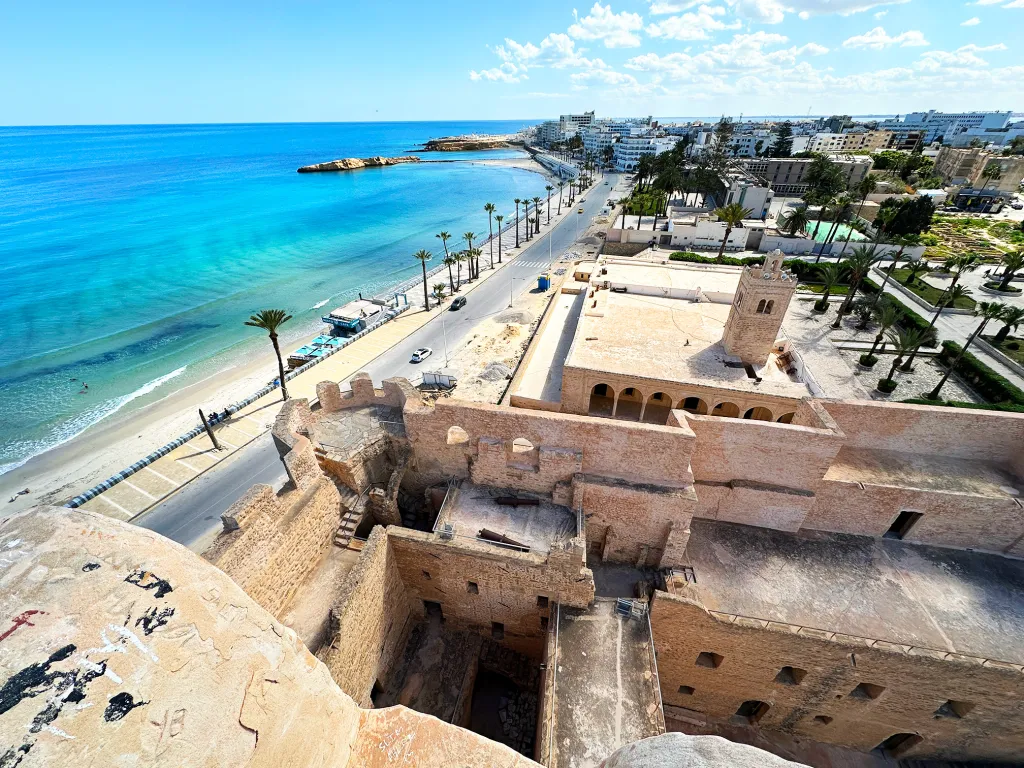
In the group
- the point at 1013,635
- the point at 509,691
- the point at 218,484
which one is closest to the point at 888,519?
the point at 1013,635

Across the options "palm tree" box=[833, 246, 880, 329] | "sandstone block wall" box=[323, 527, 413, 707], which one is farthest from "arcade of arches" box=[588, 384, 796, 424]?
"palm tree" box=[833, 246, 880, 329]

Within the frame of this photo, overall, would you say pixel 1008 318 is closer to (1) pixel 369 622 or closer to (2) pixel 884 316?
(2) pixel 884 316

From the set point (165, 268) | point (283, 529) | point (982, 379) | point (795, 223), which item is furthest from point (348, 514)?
point (165, 268)

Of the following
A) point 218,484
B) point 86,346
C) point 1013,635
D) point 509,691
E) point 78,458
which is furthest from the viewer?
point 86,346

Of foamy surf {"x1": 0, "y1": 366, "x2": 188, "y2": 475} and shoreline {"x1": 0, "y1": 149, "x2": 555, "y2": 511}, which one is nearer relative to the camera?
shoreline {"x1": 0, "y1": 149, "x2": 555, "y2": 511}

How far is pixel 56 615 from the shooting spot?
13.7 feet

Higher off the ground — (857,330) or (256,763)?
(256,763)

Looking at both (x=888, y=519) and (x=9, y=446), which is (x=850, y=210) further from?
(x=9, y=446)

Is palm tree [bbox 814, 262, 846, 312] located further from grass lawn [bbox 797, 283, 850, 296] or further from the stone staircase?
the stone staircase

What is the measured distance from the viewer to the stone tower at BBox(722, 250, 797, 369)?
24297mm

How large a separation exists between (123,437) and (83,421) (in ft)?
22.8

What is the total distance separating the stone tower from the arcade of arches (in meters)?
3.34

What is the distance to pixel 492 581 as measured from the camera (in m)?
16.4

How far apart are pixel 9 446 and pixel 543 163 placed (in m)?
187
